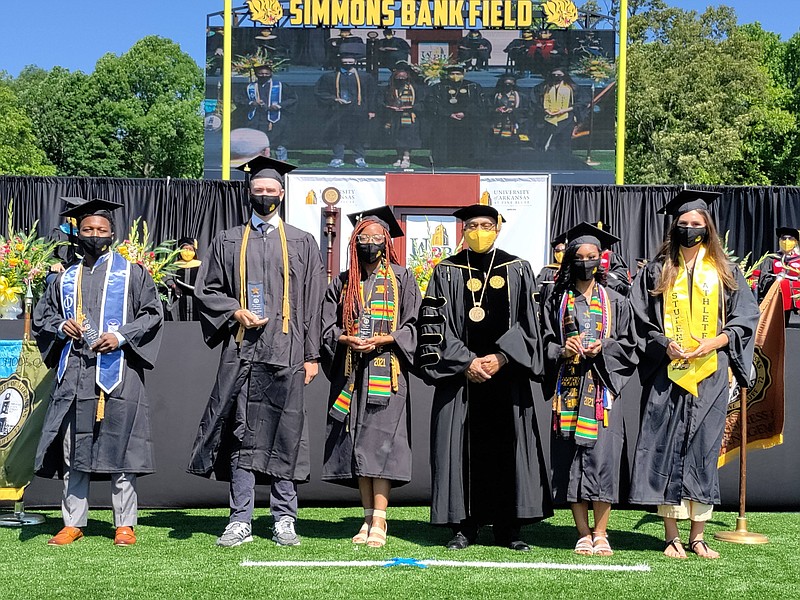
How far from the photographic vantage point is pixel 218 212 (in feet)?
60.7

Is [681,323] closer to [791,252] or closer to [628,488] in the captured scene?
[628,488]

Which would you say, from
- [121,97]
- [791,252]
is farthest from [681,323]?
[121,97]

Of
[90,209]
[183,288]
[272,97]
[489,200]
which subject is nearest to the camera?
[90,209]

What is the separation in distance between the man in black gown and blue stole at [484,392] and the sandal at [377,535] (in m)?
0.31

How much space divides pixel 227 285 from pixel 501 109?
510 inches

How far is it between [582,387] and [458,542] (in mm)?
1138

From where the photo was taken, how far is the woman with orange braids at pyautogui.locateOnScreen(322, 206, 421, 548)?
6062 mm

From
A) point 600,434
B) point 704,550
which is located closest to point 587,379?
point 600,434

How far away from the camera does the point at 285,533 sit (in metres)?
5.98

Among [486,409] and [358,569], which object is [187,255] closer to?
[486,409]

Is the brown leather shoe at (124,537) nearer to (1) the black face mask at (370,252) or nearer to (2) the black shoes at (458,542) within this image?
(2) the black shoes at (458,542)

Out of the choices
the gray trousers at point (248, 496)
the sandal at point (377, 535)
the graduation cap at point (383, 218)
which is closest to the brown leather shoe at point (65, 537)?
the gray trousers at point (248, 496)

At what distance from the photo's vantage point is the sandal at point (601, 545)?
5746mm

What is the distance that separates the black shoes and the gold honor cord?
85.5 inches
